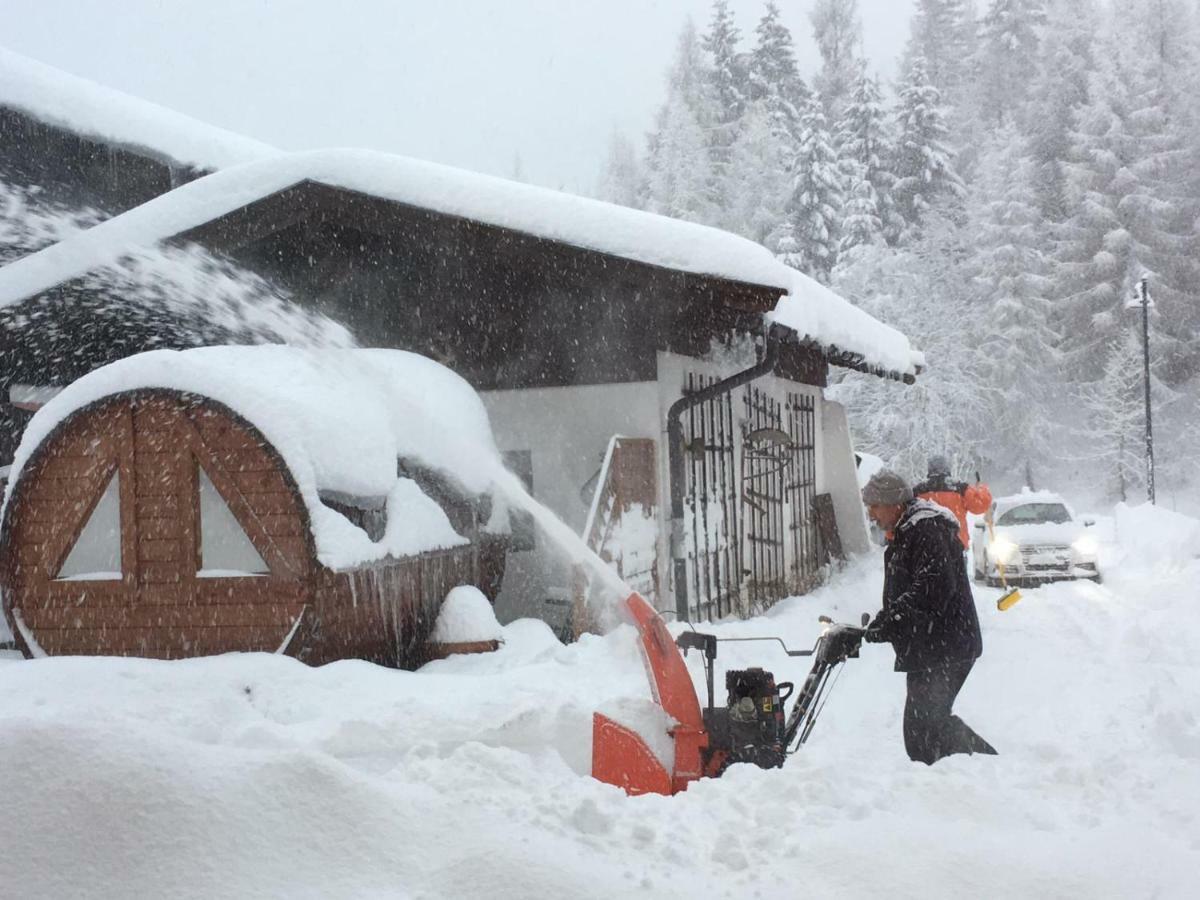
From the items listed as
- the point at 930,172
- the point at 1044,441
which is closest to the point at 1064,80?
the point at 930,172

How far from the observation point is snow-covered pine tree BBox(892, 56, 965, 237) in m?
38.6

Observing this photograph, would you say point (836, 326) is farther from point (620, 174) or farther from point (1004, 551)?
point (620, 174)

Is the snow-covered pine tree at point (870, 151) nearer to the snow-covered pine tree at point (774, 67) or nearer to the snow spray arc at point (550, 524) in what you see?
the snow-covered pine tree at point (774, 67)

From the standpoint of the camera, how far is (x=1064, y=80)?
41688mm

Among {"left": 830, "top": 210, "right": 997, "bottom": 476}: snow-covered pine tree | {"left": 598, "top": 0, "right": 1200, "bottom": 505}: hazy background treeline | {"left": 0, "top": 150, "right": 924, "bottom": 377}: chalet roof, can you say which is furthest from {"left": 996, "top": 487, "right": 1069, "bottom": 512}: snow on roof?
{"left": 598, "top": 0, "right": 1200, "bottom": 505}: hazy background treeline

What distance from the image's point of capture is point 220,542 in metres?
6.73

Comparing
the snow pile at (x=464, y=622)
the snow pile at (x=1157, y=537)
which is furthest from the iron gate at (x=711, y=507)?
the snow pile at (x=1157, y=537)

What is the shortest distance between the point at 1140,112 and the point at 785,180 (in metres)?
13.2

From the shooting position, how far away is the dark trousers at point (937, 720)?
482cm

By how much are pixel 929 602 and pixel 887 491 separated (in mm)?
554

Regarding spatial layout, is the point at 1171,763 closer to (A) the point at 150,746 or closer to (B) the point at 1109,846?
(B) the point at 1109,846

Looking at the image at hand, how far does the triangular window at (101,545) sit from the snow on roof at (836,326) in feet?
16.7

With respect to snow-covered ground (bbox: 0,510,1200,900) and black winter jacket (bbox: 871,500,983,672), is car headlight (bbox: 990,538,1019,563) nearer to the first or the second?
snow-covered ground (bbox: 0,510,1200,900)

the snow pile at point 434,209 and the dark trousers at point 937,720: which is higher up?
the snow pile at point 434,209
